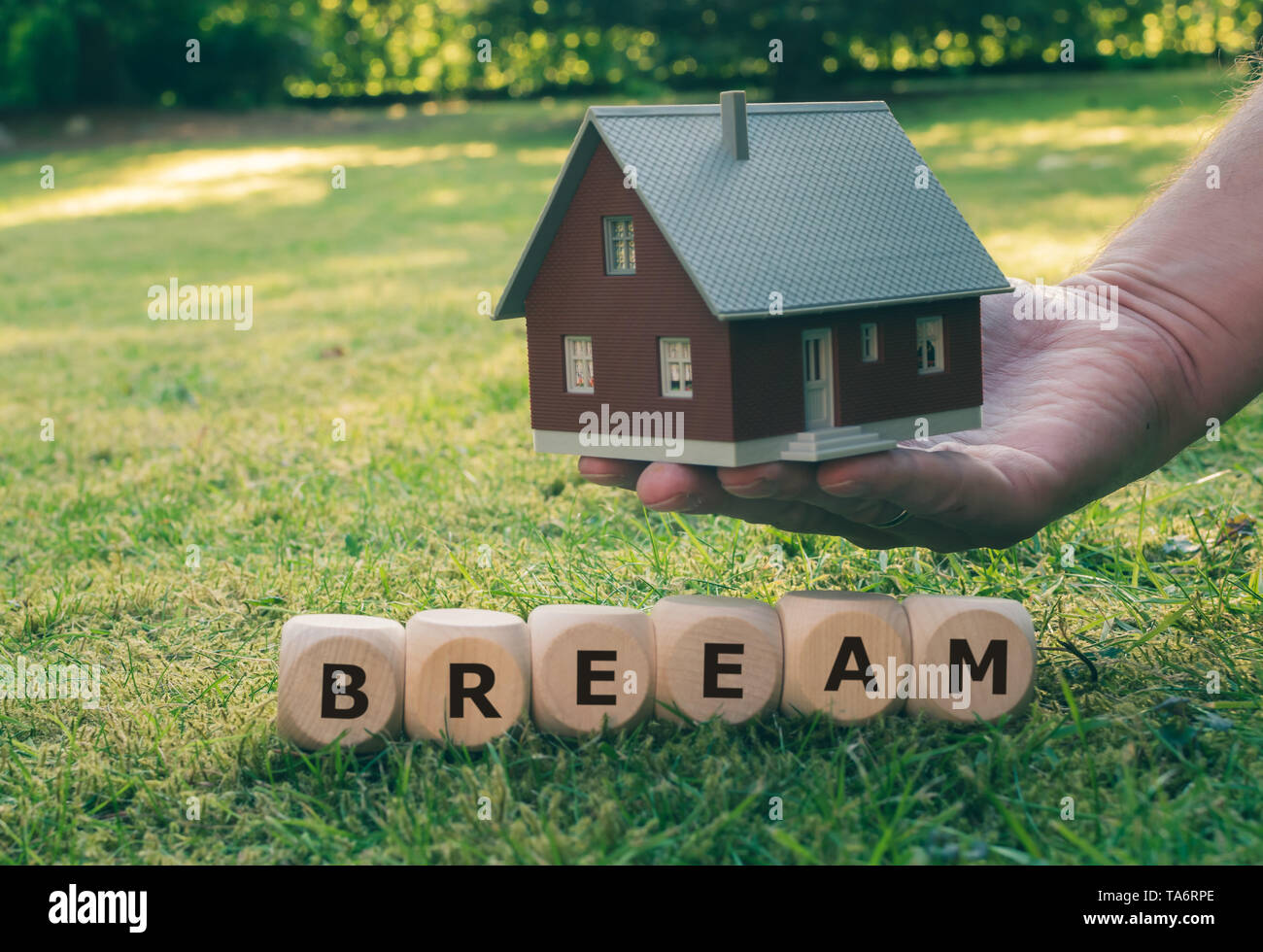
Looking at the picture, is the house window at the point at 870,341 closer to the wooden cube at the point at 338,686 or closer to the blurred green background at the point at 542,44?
the wooden cube at the point at 338,686

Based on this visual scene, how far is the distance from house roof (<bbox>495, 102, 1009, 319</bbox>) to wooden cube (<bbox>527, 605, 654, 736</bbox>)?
626 mm

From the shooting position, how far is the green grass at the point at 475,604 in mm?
2016

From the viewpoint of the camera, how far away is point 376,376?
19.6 ft

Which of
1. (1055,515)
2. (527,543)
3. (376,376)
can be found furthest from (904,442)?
(376,376)

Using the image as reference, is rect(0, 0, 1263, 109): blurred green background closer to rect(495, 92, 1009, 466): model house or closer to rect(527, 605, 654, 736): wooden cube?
rect(495, 92, 1009, 466): model house

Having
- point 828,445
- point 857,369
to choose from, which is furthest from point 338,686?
point 857,369

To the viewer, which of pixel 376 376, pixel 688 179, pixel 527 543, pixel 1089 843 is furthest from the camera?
pixel 376 376

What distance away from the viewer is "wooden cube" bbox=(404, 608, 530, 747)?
90.9 inches

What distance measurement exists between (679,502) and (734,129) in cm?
71

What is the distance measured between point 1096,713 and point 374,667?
4.51ft

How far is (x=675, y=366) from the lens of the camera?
2145 mm

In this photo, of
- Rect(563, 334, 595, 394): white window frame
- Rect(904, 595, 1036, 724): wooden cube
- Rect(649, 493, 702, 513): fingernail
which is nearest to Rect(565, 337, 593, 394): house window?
Rect(563, 334, 595, 394): white window frame

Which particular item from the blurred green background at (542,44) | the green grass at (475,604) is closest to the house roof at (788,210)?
the green grass at (475,604)

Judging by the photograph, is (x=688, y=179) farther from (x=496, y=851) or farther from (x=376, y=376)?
(x=376, y=376)
